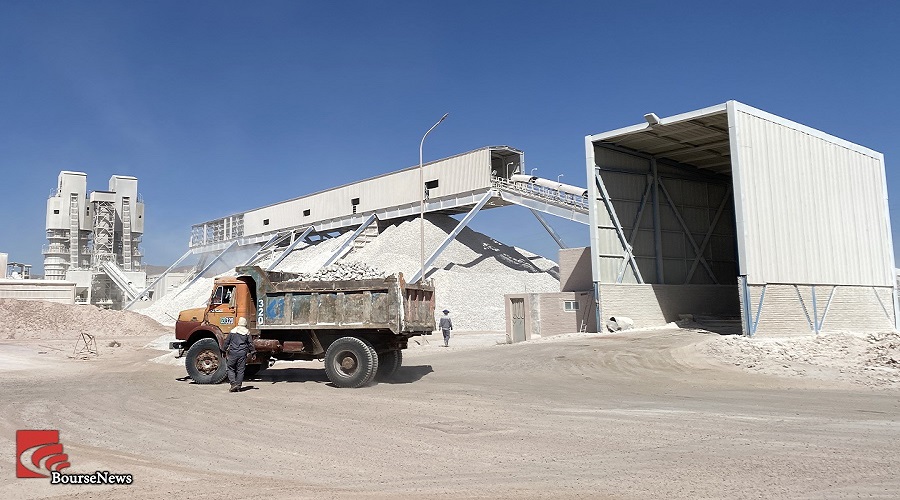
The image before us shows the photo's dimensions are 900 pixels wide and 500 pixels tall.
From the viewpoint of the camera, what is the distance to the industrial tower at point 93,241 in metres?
62.3

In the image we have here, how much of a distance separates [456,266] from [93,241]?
43345 millimetres

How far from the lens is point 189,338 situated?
1516 cm

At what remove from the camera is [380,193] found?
168 feet

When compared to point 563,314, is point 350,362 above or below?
below

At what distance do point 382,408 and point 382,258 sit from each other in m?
33.2

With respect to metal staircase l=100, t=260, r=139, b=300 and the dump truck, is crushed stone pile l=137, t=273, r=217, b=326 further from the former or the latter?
the dump truck

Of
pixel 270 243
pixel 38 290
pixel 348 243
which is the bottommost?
pixel 38 290

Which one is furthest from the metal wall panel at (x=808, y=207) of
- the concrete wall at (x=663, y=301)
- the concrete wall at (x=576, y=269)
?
the concrete wall at (x=576, y=269)

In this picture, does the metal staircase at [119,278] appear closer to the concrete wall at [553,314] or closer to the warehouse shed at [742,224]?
the concrete wall at [553,314]

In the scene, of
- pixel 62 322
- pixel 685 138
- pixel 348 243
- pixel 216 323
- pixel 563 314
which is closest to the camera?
pixel 216 323

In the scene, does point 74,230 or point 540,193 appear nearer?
point 540,193

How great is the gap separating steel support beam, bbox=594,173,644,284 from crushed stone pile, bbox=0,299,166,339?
30.1 metres

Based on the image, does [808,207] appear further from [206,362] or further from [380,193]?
[380,193]

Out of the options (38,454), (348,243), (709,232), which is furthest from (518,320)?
(348,243)
